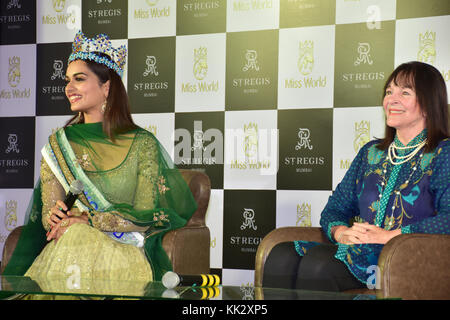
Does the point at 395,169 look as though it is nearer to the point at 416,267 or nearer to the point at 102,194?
the point at 416,267

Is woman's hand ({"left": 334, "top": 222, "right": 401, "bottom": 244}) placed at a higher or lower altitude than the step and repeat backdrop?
lower

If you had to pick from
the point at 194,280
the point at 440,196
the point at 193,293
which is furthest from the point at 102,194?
the point at 440,196

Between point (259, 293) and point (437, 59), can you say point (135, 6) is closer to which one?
point (437, 59)

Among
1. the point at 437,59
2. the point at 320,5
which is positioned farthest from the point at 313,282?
the point at 320,5

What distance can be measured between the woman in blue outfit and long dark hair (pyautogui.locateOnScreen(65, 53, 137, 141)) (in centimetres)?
101

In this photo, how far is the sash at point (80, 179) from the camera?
274cm

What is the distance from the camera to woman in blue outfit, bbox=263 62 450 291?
7.95 ft

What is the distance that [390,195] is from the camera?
8.46 ft

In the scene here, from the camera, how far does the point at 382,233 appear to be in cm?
247

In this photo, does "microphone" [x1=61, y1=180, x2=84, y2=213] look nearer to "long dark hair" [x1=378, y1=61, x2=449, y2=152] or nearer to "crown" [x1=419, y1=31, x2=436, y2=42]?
"long dark hair" [x1=378, y1=61, x2=449, y2=152]

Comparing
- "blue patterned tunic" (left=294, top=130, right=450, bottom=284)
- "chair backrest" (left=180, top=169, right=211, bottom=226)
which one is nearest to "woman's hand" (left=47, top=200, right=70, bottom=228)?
"chair backrest" (left=180, top=169, right=211, bottom=226)

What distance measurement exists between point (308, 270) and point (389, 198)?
1.57 ft

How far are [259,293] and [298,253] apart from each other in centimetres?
82

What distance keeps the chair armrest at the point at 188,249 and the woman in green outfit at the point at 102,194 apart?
0.14ft
